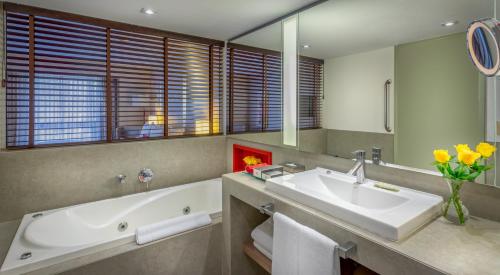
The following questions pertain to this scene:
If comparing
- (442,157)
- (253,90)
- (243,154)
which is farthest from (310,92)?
(243,154)

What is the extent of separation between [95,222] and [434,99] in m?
2.67

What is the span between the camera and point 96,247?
5.56 ft

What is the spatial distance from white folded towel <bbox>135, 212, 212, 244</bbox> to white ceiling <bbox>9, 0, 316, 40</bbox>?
65.7 inches

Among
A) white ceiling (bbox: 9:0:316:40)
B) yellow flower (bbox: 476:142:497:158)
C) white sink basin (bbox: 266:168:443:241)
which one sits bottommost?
white sink basin (bbox: 266:168:443:241)

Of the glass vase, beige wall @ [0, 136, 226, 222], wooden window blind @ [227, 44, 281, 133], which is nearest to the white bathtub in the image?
beige wall @ [0, 136, 226, 222]

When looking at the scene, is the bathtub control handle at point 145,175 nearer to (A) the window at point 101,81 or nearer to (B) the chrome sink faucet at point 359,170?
(A) the window at point 101,81

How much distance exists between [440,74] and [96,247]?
2.22 metres

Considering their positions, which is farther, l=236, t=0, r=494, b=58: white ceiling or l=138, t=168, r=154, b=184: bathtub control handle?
l=138, t=168, r=154, b=184: bathtub control handle

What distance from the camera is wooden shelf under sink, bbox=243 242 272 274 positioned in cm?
177

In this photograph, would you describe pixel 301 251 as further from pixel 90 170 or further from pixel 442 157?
pixel 90 170

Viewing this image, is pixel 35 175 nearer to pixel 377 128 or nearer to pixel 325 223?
pixel 325 223

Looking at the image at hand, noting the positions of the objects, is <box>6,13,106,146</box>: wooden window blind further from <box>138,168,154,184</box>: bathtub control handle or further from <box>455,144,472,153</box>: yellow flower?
<box>455,144,472,153</box>: yellow flower

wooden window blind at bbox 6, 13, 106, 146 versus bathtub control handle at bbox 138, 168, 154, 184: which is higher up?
wooden window blind at bbox 6, 13, 106, 146

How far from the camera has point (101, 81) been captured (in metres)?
2.46
